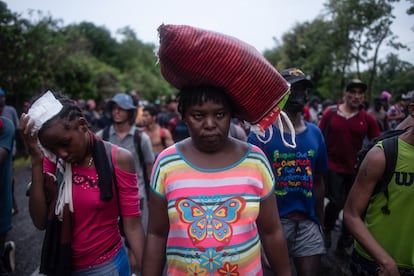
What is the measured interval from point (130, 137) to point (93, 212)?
2.35m

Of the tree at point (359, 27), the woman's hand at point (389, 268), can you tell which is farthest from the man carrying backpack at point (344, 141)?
the tree at point (359, 27)

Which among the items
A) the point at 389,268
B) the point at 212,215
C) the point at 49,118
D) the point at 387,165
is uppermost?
the point at 49,118

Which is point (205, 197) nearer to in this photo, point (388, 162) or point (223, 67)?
point (223, 67)

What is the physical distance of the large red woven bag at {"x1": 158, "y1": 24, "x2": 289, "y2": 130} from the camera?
4.77 feet

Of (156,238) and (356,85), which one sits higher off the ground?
(356,85)

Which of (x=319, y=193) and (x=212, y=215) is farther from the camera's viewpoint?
(x=319, y=193)

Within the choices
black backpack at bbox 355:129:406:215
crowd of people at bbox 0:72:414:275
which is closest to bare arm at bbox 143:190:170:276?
crowd of people at bbox 0:72:414:275

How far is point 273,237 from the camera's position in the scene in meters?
1.79

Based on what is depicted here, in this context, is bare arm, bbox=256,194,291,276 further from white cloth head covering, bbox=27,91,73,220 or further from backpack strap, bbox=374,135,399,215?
white cloth head covering, bbox=27,91,73,220

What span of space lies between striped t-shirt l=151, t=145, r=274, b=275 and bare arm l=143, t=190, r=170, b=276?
6 cm

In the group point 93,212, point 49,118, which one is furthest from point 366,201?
point 49,118

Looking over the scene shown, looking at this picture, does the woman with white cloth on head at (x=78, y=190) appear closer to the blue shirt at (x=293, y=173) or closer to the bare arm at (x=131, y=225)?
the bare arm at (x=131, y=225)

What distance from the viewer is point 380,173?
215 centimetres

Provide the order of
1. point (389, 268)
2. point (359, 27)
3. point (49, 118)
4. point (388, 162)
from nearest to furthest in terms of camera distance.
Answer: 1. point (49, 118)
2. point (389, 268)
3. point (388, 162)
4. point (359, 27)
